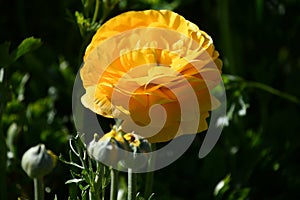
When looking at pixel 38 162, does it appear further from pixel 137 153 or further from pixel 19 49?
pixel 19 49

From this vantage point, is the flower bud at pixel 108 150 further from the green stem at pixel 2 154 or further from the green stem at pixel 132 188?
the green stem at pixel 2 154

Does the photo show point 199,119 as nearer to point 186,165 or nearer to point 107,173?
point 107,173

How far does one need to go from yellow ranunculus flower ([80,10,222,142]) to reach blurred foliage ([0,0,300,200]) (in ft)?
0.63

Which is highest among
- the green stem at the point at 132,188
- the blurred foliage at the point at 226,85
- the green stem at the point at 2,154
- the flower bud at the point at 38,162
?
the flower bud at the point at 38,162

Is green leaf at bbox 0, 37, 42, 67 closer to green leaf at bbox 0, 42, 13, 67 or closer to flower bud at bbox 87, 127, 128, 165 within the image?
green leaf at bbox 0, 42, 13, 67

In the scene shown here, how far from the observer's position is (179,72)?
0.87m

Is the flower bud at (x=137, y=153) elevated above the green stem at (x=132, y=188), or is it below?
above

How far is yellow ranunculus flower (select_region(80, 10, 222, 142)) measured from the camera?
868 millimetres

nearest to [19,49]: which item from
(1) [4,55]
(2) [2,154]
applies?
(1) [4,55]

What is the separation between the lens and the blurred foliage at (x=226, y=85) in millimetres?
1289

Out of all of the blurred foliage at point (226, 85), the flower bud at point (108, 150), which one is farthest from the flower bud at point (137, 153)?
the blurred foliage at point (226, 85)

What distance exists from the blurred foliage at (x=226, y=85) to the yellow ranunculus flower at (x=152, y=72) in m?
0.19

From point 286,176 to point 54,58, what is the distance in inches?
23.4

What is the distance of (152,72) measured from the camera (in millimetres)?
872
